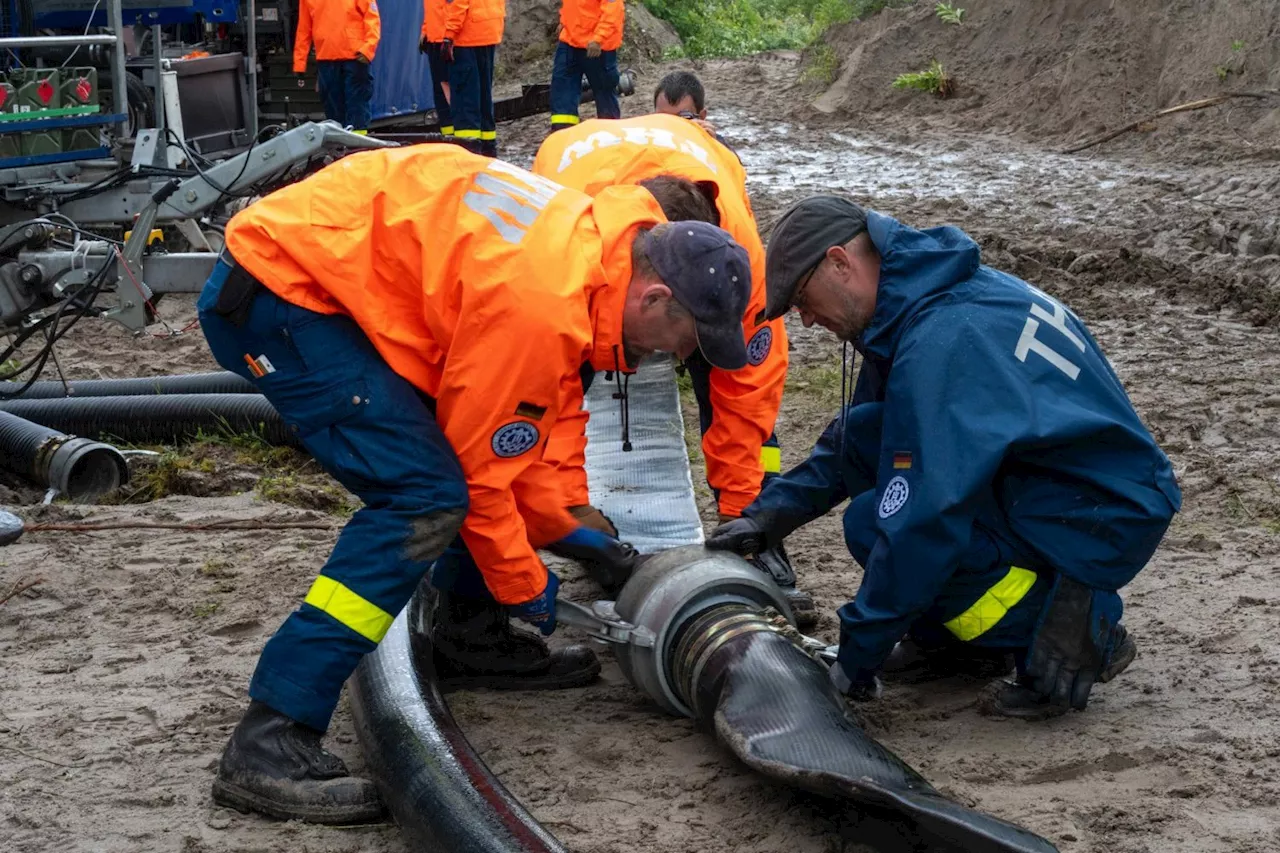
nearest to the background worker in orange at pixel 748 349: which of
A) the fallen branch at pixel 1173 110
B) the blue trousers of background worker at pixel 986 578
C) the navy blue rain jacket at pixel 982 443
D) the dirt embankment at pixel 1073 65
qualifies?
the blue trousers of background worker at pixel 986 578

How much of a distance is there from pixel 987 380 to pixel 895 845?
40.9 inches

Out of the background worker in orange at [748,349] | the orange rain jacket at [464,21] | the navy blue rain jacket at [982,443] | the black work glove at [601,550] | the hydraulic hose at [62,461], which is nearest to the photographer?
the navy blue rain jacket at [982,443]

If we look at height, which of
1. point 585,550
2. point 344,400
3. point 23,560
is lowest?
point 23,560

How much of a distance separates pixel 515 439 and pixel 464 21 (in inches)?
358

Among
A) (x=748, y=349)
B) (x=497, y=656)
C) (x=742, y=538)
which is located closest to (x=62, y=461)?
(x=497, y=656)

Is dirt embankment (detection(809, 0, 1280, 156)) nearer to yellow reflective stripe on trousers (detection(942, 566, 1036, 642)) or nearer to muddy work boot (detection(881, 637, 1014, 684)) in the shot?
muddy work boot (detection(881, 637, 1014, 684))

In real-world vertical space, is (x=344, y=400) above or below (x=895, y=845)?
above

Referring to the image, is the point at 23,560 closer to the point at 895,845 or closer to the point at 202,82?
the point at 895,845

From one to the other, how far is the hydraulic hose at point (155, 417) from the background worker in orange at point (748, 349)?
2185 millimetres

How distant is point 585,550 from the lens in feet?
12.2

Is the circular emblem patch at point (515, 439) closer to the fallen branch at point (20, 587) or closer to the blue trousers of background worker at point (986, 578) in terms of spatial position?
the blue trousers of background worker at point (986, 578)

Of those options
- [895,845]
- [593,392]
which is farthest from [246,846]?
[593,392]

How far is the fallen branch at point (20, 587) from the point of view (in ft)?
14.4

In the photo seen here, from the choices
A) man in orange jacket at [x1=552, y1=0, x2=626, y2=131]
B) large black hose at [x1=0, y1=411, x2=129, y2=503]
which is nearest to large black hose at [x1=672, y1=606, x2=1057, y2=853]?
large black hose at [x1=0, y1=411, x2=129, y2=503]
